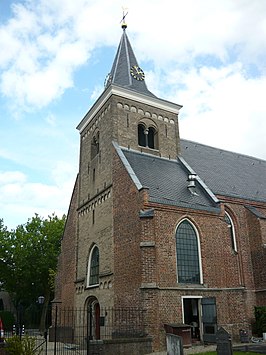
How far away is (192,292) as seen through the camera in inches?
730

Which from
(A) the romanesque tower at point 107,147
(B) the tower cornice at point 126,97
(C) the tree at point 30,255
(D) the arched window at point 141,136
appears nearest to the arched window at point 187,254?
(A) the romanesque tower at point 107,147

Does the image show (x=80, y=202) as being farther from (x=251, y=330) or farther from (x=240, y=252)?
(x=251, y=330)

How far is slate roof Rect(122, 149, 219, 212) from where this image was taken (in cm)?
2020

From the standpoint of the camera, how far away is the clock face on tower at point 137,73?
90.7 feet

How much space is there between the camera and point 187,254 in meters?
19.4

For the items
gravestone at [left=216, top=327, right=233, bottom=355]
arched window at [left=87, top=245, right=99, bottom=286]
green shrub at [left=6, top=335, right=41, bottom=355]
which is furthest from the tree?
gravestone at [left=216, top=327, right=233, bottom=355]

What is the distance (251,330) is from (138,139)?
516 inches

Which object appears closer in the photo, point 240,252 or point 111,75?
point 240,252

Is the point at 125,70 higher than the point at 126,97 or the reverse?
higher

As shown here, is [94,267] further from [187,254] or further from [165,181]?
[165,181]

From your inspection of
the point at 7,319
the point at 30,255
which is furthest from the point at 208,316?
the point at 7,319

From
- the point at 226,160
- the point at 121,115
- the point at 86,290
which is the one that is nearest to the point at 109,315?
the point at 86,290

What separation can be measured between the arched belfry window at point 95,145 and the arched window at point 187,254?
8.82 m

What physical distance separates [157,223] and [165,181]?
408 cm
